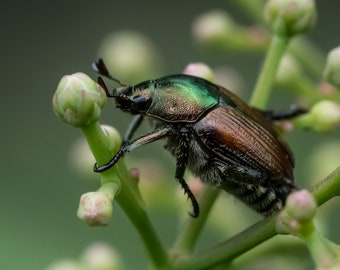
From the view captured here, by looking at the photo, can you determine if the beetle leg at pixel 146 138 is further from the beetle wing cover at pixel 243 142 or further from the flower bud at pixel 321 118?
the flower bud at pixel 321 118

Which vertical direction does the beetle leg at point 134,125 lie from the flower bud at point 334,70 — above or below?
below

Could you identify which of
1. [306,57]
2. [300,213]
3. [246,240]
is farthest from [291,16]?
[300,213]

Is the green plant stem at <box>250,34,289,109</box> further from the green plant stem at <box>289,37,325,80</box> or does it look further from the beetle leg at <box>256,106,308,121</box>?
the green plant stem at <box>289,37,325,80</box>

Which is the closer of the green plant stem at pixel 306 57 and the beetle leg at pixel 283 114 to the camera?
the beetle leg at pixel 283 114

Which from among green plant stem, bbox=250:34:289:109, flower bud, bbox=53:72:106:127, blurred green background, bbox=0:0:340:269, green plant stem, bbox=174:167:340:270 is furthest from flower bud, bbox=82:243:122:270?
flower bud, bbox=53:72:106:127

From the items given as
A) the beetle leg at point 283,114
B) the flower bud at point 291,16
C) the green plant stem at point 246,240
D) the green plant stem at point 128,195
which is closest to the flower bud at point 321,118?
the beetle leg at point 283,114

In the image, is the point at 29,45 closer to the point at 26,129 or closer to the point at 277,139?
the point at 26,129

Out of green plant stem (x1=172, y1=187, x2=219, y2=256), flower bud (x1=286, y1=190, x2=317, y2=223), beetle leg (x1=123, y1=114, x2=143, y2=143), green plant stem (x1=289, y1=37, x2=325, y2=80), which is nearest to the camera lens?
flower bud (x1=286, y1=190, x2=317, y2=223)
